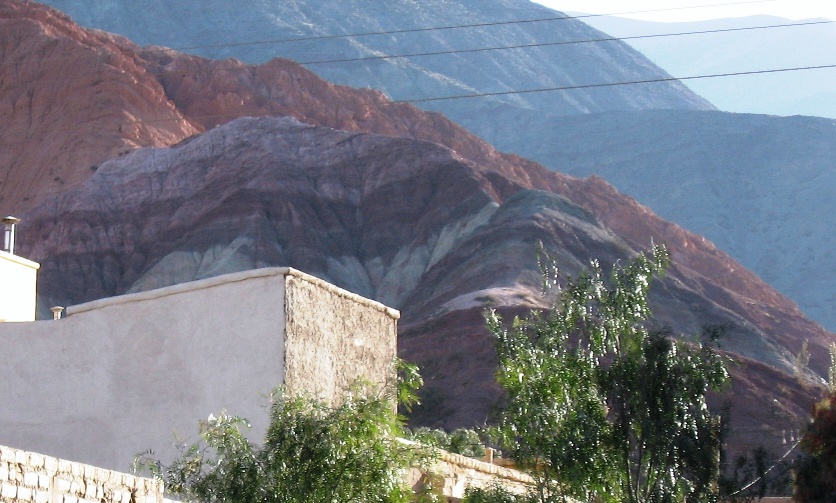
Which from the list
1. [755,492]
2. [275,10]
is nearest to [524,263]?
[755,492]

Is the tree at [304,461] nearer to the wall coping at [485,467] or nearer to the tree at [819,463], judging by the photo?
the wall coping at [485,467]

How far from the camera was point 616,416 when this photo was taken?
1491 centimetres

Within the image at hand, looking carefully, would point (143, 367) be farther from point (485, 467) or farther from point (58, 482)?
point (58, 482)

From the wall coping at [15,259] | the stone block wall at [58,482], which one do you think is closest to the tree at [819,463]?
the stone block wall at [58,482]

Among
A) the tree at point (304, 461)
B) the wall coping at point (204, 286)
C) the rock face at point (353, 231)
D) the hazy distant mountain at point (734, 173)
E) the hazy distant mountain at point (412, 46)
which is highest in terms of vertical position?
the hazy distant mountain at point (412, 46)

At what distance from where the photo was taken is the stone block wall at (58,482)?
7.82 m

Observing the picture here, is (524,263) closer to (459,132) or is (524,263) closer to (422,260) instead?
(422,260)

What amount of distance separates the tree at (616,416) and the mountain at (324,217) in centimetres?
3985

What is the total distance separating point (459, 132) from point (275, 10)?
185ft

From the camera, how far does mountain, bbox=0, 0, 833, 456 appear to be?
222ft

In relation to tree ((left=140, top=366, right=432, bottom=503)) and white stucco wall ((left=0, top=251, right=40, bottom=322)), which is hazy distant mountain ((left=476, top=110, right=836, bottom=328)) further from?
tree ((left=140, top=366, right=432, bottom=503))

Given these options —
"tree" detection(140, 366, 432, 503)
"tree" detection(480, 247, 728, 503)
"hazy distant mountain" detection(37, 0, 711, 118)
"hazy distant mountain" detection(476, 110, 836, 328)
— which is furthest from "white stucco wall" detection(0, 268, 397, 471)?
"hazy distant mountain" detection(37, 0, 711, 118)

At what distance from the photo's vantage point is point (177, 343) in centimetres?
1277

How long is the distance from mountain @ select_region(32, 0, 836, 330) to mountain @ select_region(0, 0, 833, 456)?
84.4 feet
